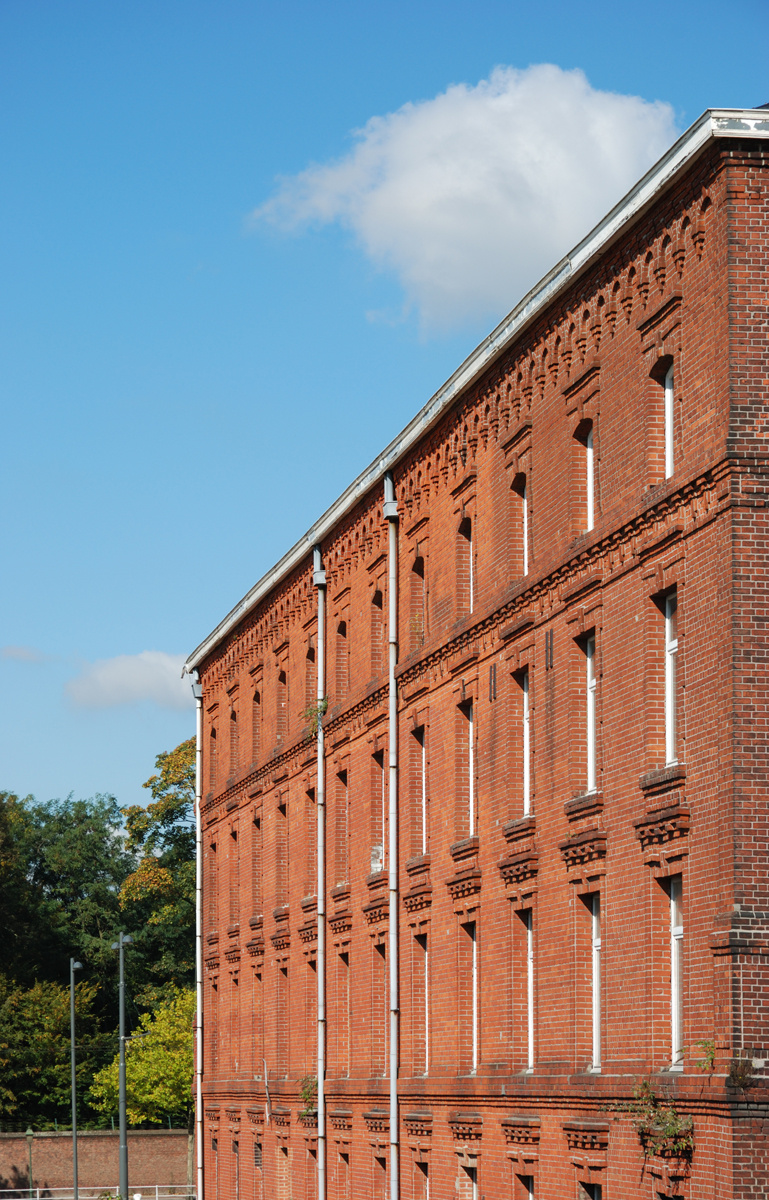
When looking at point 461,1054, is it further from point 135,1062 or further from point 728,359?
point 135,1062

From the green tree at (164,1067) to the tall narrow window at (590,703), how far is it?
5017 centimetres

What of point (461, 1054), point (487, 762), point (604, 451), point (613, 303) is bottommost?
point (461, 1054)

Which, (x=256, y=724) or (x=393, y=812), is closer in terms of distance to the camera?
(x=393, y=812)

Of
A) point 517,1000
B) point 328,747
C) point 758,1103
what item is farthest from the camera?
point 328,747

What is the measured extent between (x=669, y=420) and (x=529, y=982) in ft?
27.3

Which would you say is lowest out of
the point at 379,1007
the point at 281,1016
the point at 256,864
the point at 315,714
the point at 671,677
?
the point at 281,1016

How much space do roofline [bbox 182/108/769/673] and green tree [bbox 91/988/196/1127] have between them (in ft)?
114

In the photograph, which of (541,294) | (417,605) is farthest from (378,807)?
→ (541,294)

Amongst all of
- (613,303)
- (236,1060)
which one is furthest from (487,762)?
(236,1060)

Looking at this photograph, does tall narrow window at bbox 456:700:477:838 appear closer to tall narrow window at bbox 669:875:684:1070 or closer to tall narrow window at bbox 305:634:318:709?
tall narrow window at bbox 669:875:684:1070

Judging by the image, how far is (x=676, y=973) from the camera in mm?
19375

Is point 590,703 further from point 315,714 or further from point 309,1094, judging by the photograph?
point 309,1094

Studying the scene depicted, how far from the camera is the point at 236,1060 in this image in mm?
44000

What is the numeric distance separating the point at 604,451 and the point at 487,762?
6206 millimetres
